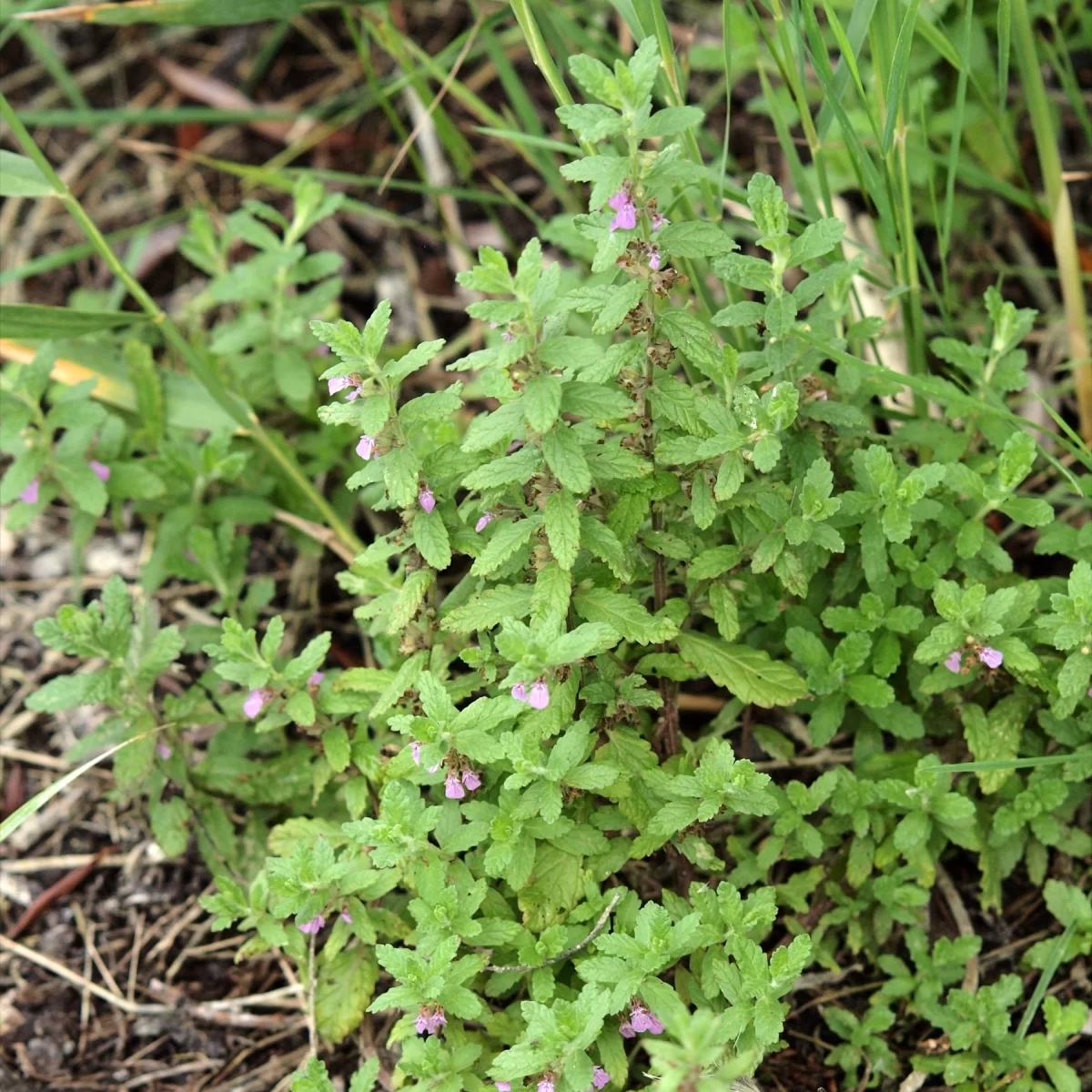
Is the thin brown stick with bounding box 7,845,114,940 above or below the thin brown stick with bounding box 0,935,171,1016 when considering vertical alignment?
above

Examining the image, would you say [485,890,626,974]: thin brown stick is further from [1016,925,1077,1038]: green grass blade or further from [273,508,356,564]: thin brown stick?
[273,508,356,564]: thin brown stick

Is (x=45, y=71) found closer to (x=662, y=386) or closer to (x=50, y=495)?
(x=50, y=495)

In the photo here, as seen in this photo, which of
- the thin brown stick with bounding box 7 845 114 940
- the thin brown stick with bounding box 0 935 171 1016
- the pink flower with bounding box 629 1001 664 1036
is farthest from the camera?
the thin brown stick with bounding box 7 845 114 940

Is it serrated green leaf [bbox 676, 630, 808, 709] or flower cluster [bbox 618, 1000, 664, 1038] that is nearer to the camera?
flower cluster [bbox 618, 1000, 664, 1038]

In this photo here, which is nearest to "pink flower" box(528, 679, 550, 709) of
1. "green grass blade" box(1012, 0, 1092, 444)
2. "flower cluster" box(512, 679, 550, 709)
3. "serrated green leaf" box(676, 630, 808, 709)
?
"flower cluster" box(512, 679, 550, 709)

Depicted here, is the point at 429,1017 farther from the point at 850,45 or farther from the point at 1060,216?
the point at 1060,216
